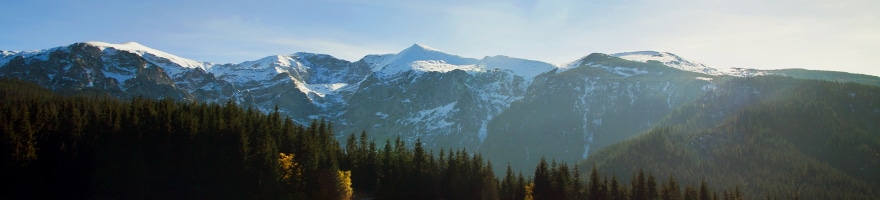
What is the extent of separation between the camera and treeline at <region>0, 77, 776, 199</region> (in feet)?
291

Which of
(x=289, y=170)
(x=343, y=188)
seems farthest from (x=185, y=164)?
(x=343, y=188)

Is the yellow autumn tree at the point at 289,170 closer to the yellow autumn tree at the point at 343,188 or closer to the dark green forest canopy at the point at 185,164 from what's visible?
the dark green forest canopy at the point at 185,164

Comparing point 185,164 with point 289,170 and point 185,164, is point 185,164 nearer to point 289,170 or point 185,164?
point 185,164

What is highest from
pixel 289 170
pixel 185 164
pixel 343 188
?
pixel 185 164

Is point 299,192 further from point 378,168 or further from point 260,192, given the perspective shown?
point 378,168

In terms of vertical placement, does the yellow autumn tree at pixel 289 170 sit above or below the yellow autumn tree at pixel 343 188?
above

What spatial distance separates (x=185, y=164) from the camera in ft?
316

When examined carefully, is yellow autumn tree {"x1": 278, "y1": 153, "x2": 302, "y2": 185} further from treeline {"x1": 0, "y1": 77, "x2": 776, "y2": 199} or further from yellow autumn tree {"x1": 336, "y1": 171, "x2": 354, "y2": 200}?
yellow autumn tree {"x1": 336, "y1": 171, "x2": 354, "y2": 200}

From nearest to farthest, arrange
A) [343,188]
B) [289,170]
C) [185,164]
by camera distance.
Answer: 1. [289,170]
2. [185,164]
3. [343,188]

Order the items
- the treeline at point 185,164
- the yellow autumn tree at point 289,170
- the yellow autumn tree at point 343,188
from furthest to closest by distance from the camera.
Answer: the yellow autumn tree at point 343,188
the yellow autumn tree at point 289,170
the treeline at point 185,164

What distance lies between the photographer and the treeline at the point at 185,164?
88812mm

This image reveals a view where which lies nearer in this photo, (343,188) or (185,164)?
(185,164)

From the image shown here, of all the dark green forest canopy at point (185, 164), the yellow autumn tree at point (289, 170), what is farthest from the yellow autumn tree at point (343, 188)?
the yellow autumn tree at point (289, 170)

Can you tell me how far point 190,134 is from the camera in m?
98.4
